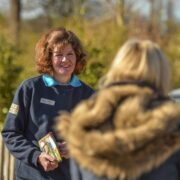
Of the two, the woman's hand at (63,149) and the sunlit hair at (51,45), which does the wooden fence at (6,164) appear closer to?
the sunlit hair at (51,45)

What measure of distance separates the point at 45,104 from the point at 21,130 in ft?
0.70

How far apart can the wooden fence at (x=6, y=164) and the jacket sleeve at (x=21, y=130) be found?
2.46m

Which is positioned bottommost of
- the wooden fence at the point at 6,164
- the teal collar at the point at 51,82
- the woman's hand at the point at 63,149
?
the wooden fence at the point at 6,164

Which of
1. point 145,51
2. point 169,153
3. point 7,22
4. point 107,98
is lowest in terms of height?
point 7,22

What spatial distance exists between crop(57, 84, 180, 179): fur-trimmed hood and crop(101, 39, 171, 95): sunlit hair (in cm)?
5

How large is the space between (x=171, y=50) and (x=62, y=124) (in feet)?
43.5

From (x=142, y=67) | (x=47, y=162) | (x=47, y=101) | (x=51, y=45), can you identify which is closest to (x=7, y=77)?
(x=51, y=45)

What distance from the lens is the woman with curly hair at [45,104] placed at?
393cm

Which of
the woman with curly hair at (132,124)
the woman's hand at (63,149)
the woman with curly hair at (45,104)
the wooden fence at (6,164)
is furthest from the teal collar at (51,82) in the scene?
the wooden fence at (6,164)

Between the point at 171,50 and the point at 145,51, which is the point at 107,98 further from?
the point at 171,50

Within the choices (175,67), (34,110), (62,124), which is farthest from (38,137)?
(175,67)

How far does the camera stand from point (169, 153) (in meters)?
2.82

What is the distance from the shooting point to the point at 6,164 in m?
6.56

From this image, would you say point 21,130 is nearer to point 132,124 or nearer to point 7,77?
point 132,124
